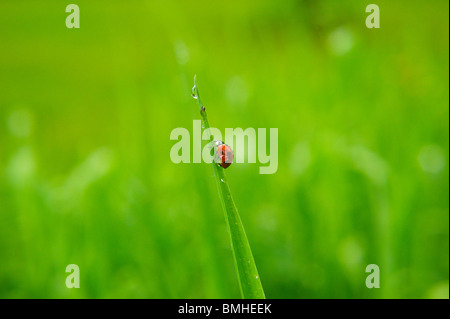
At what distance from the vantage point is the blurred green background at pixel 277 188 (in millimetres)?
820

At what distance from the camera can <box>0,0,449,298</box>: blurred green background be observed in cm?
82

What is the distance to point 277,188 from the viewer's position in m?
1.04

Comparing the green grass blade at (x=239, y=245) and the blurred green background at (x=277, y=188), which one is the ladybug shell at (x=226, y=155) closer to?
the blurred green background at (x=277, y=188)

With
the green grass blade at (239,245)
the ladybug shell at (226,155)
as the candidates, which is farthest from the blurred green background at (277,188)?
the green grass blade at (239,245)

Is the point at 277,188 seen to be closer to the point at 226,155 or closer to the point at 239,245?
the point at 226,155

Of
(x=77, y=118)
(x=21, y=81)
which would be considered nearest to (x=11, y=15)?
(x=21, y=81)

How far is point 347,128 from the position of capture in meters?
1.01

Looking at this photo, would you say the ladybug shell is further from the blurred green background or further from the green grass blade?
the green grass blade

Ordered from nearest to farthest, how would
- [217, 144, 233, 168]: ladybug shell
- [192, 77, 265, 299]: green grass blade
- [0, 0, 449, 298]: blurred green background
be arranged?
Result: [192, 77, 265, 299]: green grass blade
[217, 144, 233, 168]: ladybug shell
[0, 0, 449, 298]: blurred green background

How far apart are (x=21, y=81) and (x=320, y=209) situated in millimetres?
2734

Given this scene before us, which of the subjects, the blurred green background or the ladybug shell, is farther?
the blurred green background

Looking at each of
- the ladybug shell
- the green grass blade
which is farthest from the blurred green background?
the green grass blade
